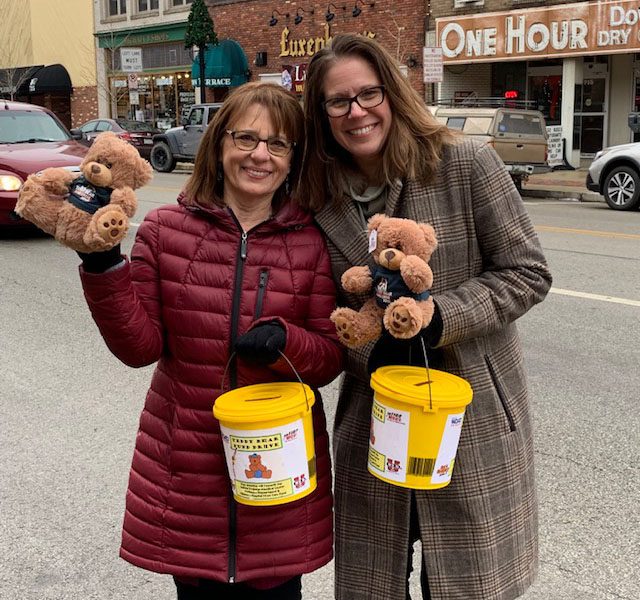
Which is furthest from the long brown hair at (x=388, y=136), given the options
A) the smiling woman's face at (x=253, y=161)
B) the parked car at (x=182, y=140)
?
the parked car at (x=182, y=140)

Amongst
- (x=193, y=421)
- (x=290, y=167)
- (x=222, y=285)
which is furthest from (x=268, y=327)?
(x=290, y=167)

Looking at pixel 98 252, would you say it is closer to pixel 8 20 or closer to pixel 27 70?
pixel 27 70

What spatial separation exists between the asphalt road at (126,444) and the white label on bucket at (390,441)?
4.38 feet

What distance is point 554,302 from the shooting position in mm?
7762

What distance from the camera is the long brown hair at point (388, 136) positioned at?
2.23 m

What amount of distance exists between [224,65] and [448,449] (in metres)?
28.5

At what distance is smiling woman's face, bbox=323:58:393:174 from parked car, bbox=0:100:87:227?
A: 8.31 meters

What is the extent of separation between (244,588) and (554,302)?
19.8 ft

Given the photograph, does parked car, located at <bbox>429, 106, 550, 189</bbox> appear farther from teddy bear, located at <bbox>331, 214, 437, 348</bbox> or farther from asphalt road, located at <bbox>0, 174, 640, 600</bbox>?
teddy bear, located at <bbox>331, 214, 437, 348</bbox>

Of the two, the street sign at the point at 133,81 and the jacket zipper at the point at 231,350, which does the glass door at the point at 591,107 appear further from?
the jacket zipper at the point at 231,350

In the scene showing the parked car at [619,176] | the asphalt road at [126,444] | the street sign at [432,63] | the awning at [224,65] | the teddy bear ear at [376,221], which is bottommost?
the asphalt road at [126,444]

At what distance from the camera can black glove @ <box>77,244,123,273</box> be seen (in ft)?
6.66

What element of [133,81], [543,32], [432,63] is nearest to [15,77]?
[133,81]

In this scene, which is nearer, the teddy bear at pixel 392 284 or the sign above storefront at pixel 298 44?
the teddy bear at pixel 392 284
